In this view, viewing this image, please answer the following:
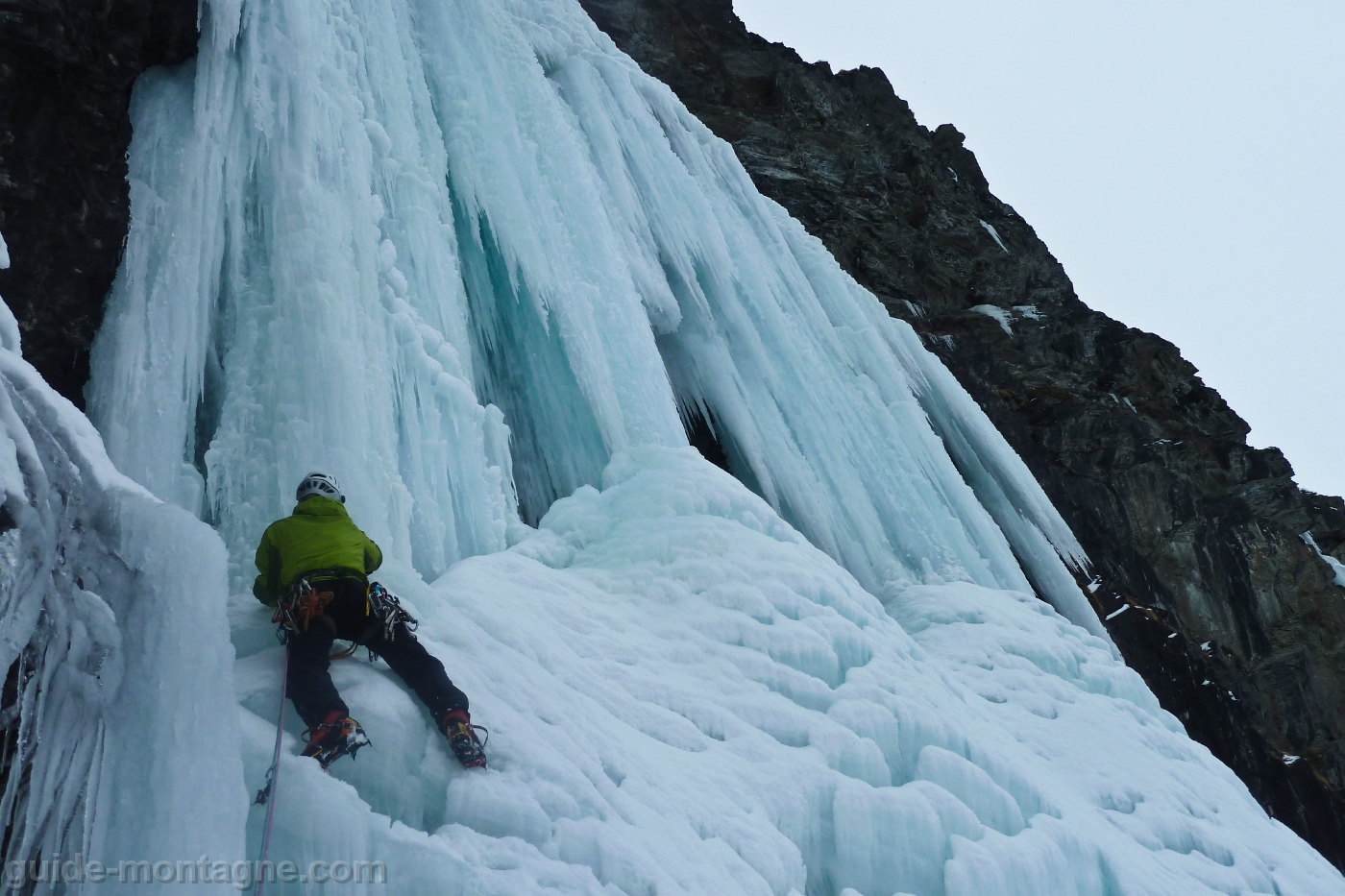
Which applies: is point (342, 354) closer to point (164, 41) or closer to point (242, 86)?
point (242, 86)

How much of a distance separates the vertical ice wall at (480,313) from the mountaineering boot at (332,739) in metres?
1.37

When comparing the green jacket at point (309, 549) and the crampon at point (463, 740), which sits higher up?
the green jacket at point (309, 549)

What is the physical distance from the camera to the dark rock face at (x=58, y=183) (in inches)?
202

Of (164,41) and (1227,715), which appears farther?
(1227,715)

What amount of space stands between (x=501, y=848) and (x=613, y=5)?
689 inches

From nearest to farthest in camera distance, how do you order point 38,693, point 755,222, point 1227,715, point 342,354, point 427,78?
point 38,693 < point 342,354 < point 427,78 < point 755,222 < point 1227,715

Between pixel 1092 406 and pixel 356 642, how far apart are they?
46.0ft

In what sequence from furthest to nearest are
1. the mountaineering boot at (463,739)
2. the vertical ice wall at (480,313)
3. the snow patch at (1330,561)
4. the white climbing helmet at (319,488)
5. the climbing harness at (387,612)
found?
the snow patch at (1330,561), the vertical ice wall at (480,313), the white climbing helmet at (319,488), the climbing harness at (387,612), the mountaineering boot at (463,739)

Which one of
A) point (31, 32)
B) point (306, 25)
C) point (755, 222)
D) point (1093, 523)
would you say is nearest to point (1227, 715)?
point (1093, 523)

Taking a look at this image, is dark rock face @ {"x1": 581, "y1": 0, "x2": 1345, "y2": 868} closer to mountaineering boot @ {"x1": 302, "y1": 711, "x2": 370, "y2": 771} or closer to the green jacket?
the green jacket

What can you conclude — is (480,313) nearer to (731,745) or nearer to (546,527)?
(546,527)

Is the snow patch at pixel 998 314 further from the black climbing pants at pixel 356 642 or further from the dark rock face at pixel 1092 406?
the black climbing pants at pixel 356 642

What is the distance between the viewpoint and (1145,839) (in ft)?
18.1

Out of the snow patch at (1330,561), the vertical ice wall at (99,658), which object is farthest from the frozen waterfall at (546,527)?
the snow patch at (1330,561)
